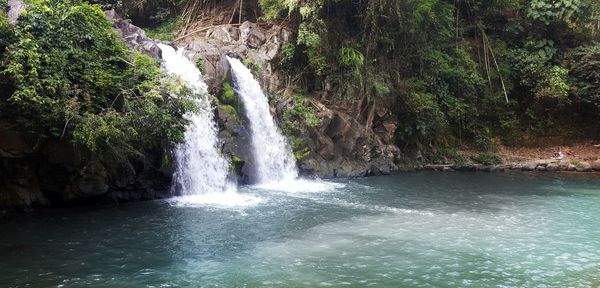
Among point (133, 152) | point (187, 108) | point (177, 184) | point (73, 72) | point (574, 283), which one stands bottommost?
point (574, 283)

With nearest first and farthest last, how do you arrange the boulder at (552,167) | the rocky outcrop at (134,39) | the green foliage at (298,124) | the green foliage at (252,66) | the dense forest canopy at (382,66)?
A: the dense forest canopy at (382,66), the rocky outcrop at (134,39), the green foliage at (298,124), the green foliage at (252,66), the boulder at (552,167)

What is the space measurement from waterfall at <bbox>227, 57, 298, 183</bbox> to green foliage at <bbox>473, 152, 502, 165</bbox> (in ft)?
37.5

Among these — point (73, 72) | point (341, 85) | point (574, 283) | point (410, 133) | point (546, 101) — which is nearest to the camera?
point (574, 283)

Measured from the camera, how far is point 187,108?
13.0 m

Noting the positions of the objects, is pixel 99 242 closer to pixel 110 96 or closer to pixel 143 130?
pixel 143 130

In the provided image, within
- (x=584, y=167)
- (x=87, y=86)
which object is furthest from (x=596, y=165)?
(x=87, y=86)

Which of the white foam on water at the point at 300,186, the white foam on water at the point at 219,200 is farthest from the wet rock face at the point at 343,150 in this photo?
the white foam on water at the point at 219,200

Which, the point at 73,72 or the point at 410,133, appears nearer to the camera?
the point at 73,72

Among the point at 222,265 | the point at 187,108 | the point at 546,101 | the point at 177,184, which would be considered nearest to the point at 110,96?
the point at 187,108

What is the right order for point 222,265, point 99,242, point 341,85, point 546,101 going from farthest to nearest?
point 546,101, point 341,85, point 99,242, point 222,265

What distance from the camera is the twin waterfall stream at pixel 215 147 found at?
15.3 metres

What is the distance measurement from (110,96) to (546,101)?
77.4ft

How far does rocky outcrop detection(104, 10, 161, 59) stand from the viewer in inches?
630

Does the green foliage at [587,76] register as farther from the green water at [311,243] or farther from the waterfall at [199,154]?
the waterfall at [199,154]
